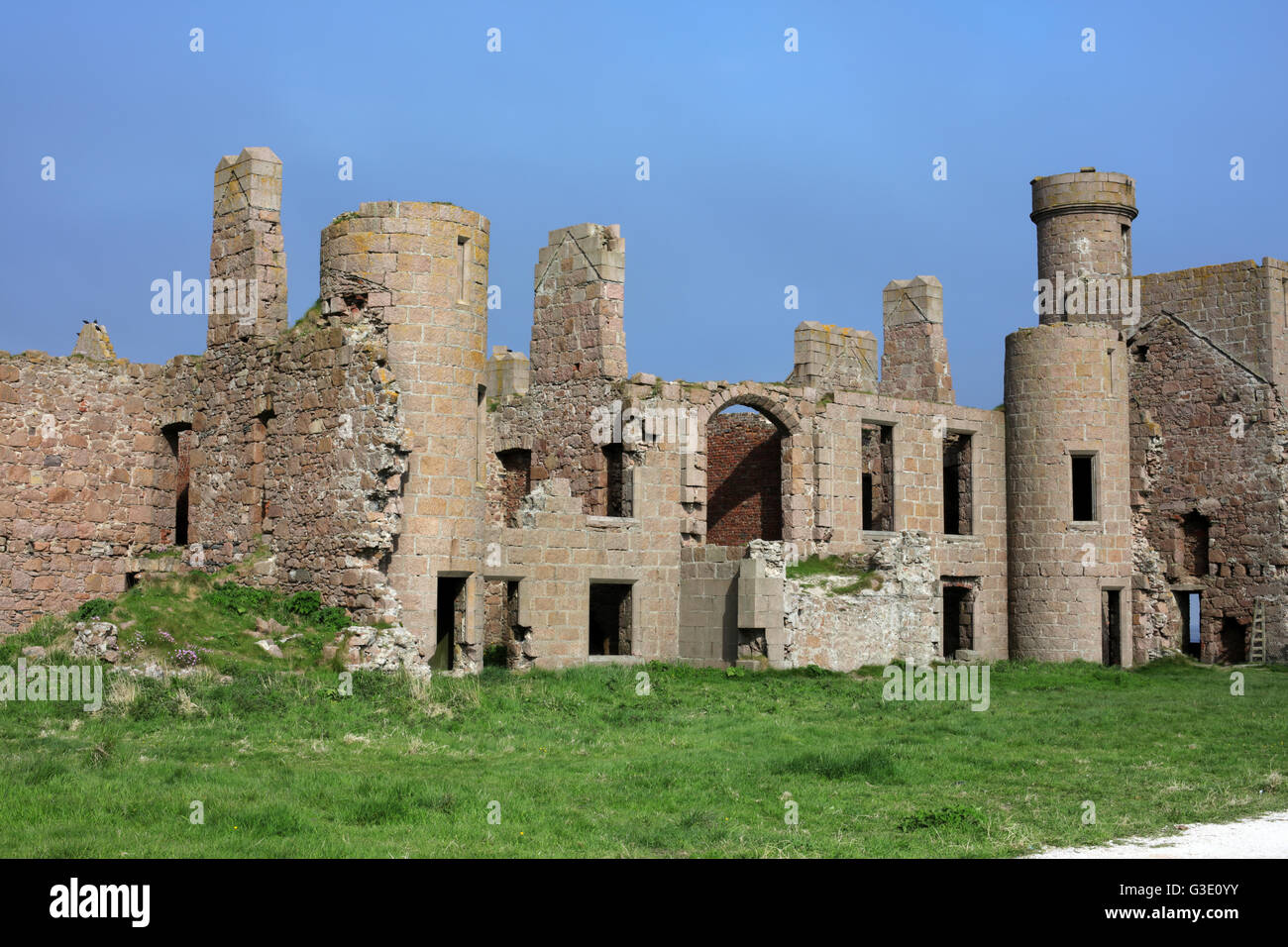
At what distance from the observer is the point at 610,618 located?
27375mm

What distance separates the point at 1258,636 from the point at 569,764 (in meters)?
20.0

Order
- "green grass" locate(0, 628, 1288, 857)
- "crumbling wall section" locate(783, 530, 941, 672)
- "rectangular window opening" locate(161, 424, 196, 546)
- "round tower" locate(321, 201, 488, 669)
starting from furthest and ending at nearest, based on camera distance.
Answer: "rectangular window opening" locate(161, 424, 196, 546) < "crumbling wall section" locate(783, 530, 941, 672) < "round tower" locate(321, 201, 488, 669) < "green grass" locate(0, 628, 1288, 857)

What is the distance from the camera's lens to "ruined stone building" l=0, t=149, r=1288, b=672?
2158 centimetres

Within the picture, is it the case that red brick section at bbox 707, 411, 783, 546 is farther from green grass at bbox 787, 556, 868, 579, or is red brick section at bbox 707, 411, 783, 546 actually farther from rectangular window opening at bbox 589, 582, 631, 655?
rectangular window opening at bbox 589, 582, 631, 655

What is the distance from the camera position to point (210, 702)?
53.4 feet

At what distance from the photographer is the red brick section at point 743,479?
30031 mm

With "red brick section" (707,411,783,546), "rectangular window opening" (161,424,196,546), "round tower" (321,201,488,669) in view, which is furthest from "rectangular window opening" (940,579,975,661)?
"rectangular window opening" (161,424,196,546)

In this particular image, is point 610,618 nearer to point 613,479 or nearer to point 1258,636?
point 613,479

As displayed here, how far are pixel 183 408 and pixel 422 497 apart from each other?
5896mm

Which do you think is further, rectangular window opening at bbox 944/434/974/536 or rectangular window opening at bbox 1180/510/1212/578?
rectangular window opening at bbox 1180/510/1212/578

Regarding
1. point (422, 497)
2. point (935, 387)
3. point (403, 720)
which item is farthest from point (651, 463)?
point (403, 720)

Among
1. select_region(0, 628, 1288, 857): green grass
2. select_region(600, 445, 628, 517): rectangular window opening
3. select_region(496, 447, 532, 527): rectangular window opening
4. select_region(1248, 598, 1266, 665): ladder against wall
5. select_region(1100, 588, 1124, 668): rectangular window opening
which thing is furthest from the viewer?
select_region(1100, 588, 1124, 668): rectangular window opening

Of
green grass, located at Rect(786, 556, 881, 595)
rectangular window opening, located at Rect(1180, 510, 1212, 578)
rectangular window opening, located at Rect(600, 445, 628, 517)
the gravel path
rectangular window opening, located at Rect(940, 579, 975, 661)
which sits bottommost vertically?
the gravel path

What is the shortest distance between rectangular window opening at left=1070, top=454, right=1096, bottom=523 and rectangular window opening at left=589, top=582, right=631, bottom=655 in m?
10.2
